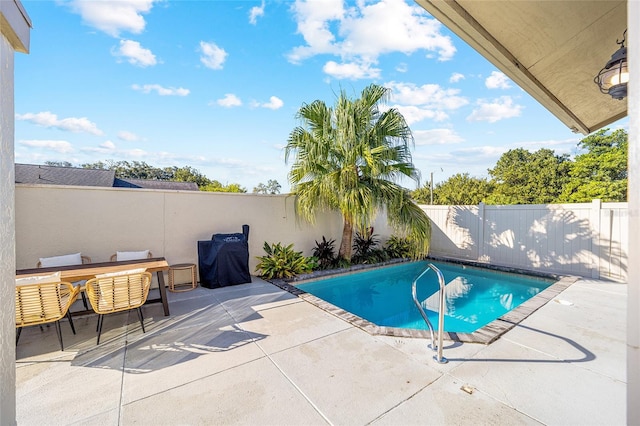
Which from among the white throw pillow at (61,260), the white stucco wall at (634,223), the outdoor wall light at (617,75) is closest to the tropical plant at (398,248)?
the outdoor wall light at (617,75)

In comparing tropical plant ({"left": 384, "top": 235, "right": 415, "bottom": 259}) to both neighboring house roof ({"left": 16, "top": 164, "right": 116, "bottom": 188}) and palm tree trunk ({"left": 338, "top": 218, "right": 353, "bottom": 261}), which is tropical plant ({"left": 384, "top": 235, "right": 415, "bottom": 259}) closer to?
palm tree trunk ({"left": 338, "top": 218, "right": 353, "bottom": 261})

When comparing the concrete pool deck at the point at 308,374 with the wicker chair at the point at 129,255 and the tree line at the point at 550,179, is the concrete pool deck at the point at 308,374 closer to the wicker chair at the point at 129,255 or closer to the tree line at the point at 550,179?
the wicker chair at the point at 129,255

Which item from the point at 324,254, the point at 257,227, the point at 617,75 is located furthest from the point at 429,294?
the point at 617,75

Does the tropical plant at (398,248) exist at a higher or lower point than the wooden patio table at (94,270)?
lower

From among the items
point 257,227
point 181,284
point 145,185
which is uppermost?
point 145,185

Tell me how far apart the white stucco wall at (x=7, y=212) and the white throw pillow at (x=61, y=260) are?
178 inches

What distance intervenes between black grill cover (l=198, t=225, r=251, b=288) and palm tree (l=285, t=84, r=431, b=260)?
197cm

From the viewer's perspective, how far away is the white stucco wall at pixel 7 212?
92cm

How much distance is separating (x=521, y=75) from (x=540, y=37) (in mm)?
701

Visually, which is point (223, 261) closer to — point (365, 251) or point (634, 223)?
point (365, 251)

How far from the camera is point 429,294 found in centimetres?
650

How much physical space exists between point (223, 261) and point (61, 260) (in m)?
2.54

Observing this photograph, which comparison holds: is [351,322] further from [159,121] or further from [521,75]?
[159,121]

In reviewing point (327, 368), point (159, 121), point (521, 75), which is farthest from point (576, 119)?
point (159, 121)
